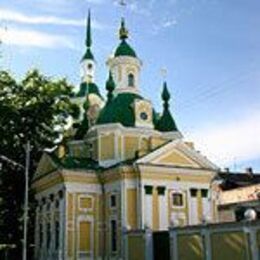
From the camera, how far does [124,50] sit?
45.6 meters

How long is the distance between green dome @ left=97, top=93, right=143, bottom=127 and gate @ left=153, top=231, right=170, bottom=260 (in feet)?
33.9

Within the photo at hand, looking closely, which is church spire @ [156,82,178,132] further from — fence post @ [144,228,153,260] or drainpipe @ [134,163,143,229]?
fence post @ [144,228,153,260]

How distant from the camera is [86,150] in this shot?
43.1 m

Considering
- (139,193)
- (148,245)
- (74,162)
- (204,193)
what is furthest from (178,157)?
(148,245)

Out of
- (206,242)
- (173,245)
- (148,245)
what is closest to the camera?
(206,242)

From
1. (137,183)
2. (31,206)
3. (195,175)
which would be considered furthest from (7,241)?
(195,175)

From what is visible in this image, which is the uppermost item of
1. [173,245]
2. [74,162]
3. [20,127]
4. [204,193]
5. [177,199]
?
[20,127]

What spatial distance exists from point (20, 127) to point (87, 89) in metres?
14.2

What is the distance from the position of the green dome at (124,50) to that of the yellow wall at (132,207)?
509 inches

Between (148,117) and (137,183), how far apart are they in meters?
6.08

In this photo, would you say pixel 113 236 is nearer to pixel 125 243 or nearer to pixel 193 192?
pixel 125 243

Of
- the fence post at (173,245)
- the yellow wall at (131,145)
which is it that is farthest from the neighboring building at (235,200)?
the fence post at (173,245)

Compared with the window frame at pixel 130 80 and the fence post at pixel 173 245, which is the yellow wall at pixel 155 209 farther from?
the window frame at pixel 130 80

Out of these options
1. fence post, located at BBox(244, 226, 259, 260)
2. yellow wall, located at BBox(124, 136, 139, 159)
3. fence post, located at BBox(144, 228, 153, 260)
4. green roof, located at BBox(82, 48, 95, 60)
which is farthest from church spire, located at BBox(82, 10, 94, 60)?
fence post, located at BBox(244, 226, 259, 260)
